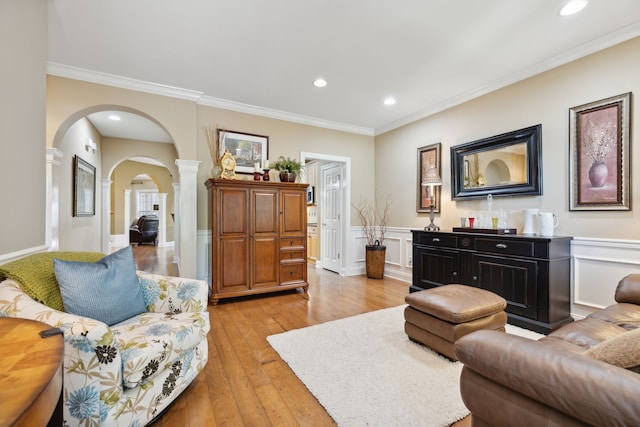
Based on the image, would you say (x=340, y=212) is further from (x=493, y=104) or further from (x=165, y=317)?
(x=165, y=317)

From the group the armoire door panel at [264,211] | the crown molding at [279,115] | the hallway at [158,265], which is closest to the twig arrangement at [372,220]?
the crown molding at [279,115]

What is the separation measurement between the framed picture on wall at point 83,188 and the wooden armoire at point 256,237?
2.13 m

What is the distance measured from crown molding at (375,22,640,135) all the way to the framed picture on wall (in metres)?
5.06

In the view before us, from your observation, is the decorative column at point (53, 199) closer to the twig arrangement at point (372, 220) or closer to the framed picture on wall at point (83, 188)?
the framed picture on wall at point (83, 188)

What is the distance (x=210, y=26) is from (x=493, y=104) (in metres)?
3.20

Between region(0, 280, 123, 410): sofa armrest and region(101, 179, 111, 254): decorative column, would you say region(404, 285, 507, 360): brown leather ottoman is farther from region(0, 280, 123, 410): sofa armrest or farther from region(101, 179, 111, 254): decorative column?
region(101, 179, 111, 254): decorative column

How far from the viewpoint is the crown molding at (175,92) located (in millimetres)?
2986

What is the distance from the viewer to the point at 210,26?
7.72 feet

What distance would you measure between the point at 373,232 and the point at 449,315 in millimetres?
3102

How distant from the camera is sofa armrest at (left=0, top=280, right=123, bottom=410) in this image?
3.76ft

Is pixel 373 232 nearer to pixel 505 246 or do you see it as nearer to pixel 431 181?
pixel 431 181

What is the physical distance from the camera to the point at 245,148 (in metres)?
4.05

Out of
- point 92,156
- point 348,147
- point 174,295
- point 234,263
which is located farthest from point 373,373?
point 92,156

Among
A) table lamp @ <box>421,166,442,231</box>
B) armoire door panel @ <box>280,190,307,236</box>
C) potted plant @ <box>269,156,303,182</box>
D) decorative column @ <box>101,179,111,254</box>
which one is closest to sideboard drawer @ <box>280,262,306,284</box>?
armoire door panel @ <box>280,190,307,236</box>
